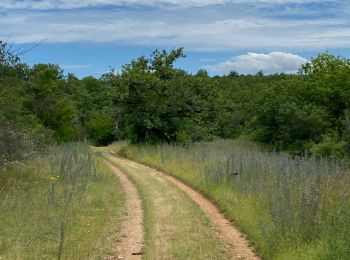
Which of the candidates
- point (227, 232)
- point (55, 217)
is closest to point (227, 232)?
point (227, 232)

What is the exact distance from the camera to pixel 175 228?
462 inches

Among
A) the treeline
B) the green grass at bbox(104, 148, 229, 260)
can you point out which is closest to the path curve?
the green grass at bbox(104, 148, 229, 260)

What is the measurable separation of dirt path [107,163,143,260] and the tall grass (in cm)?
240

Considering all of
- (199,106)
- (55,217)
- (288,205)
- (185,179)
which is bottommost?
(185,179)

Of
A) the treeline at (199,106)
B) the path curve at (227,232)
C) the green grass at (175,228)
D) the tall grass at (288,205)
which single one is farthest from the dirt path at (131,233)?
the treeline at (199,106)

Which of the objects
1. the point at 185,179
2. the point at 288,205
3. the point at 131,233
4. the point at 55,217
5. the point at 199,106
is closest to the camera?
the point at 288,205

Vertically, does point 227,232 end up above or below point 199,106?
below

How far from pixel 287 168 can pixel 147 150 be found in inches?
958

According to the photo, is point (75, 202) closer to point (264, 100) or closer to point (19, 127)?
point (19, 127)

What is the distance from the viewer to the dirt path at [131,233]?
9.47 m

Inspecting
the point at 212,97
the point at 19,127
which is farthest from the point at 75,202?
Result: the point at 212,97

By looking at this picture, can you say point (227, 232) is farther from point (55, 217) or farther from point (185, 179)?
point (185, 179)

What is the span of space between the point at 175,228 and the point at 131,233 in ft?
3.56

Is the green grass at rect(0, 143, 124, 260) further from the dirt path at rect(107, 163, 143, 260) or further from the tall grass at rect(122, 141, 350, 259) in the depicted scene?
the tall grass at rect(122, 141, 350, 259)
